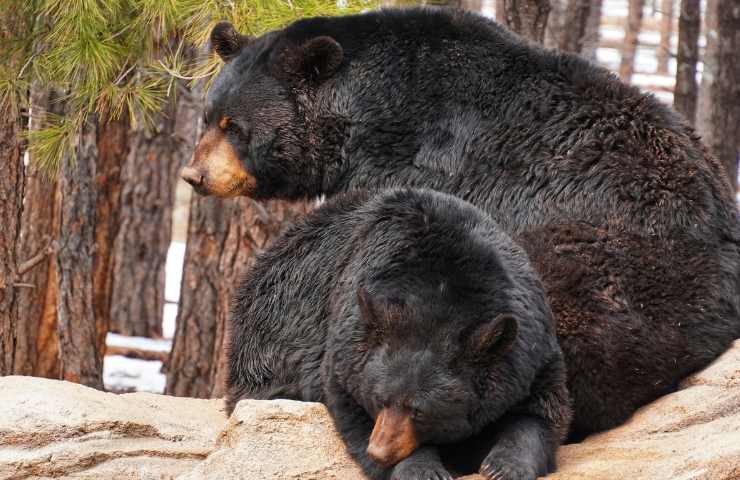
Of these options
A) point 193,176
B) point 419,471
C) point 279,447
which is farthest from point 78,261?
A: point 419,471

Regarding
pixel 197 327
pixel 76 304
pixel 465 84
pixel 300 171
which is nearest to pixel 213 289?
pixel 197 327

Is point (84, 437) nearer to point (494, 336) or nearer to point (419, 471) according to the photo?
point (419, 471)

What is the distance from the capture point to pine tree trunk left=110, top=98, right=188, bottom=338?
506 inches

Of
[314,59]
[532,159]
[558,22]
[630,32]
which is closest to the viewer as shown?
[532,159]

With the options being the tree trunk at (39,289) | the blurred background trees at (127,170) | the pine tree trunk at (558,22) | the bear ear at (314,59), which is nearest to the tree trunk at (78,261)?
the blurred background trees at (127,170)

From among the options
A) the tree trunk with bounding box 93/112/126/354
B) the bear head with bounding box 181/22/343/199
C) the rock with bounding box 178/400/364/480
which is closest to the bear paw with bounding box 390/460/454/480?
the rock with bounding box 178/400/364/480

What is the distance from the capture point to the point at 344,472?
4246 mm

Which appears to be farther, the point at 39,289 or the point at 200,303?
the point at 200,303

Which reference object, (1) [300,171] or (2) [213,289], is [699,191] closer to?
(1) [300,171]

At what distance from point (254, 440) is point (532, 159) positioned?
207cm

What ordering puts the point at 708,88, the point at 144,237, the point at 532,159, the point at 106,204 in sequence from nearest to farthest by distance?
the point at 532,159
the point at 106,204
the point at 708,88
the point at 144,237

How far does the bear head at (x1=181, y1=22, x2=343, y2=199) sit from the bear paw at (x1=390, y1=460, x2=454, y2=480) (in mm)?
2426

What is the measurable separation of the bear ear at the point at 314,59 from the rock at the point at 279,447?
2122mm

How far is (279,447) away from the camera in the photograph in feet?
14.2
